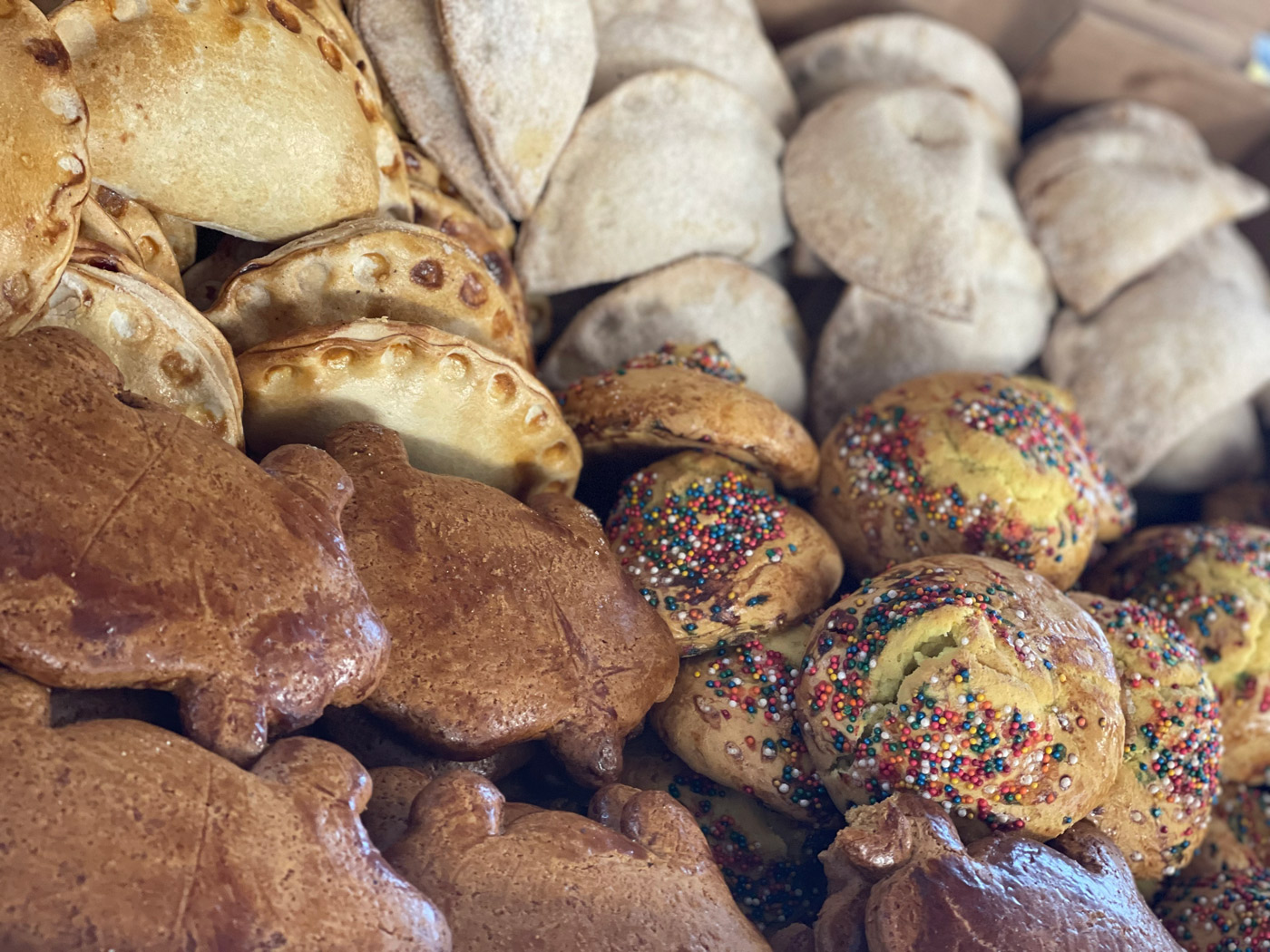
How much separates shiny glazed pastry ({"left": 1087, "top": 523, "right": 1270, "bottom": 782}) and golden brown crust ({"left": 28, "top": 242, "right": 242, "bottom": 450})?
142cm

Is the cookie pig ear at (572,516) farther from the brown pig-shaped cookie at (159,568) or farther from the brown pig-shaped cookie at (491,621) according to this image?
the brown pig-shaped cookie at (159,568)

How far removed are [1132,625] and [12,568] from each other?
135 cm

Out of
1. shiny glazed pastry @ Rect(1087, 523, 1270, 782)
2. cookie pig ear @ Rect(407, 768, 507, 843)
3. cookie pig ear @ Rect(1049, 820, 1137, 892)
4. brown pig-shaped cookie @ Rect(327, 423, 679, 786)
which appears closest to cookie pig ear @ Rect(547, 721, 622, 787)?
brown pig-shaped cookie @ Rect(327, 423, 679, 786)

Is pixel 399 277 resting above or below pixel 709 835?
above

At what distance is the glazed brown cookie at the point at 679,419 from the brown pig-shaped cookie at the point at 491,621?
0.68ft

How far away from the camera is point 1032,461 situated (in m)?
1.45

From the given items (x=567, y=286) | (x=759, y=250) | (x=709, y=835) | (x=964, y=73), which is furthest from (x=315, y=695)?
(x=964, y=73)

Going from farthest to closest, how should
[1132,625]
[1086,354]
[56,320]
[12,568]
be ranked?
[1086,354]
[1132,625]
[56,320]
[12,568]

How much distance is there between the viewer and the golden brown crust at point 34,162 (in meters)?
0.89

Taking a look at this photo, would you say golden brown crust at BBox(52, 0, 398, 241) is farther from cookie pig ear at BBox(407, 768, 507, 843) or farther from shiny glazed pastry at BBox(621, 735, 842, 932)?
shiny glazed pastry at BBox(621, 735, 842, 932)

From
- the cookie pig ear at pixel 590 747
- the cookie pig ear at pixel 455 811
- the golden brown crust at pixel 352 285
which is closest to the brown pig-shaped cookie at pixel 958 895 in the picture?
the cookie pig ear at pixel 590 747

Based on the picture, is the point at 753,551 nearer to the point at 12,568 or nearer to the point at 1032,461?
the point at 1032,461

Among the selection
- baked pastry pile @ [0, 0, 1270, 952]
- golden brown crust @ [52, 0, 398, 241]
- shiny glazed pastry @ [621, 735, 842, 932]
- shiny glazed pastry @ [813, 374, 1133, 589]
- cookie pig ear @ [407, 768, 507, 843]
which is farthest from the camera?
shiny glazed pastry @ [813, 374, 1133, 589]

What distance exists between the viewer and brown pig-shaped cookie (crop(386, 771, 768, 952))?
904 millimetres
